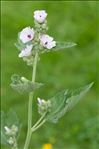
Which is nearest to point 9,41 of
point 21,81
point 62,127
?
point 62,127

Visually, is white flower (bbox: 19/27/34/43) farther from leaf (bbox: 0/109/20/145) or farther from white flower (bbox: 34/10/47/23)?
leaf (bbox: 0/109/20/145)

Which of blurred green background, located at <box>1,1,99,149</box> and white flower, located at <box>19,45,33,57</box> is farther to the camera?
blurred green background, located at <box>1,1,99,149</box>

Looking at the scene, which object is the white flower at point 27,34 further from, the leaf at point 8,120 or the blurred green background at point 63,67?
the blurred green background at point 63,67

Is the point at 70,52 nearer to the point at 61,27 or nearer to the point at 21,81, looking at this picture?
the point at 61,27

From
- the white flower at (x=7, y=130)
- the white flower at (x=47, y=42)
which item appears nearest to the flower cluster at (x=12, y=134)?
the white flower at (x=7, y=130)

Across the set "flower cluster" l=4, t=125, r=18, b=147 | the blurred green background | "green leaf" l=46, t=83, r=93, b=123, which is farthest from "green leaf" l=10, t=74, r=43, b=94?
the blurred green background

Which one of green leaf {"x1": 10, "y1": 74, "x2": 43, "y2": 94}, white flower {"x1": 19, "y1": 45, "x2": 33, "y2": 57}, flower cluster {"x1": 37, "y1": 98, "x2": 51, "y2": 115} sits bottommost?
flower cluster {"x1": 37, "y1": 98, "x2": 51, "y2": 115}
